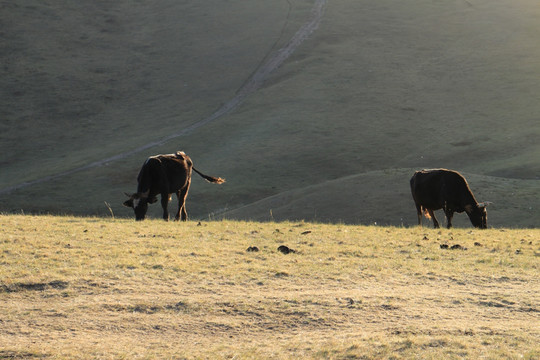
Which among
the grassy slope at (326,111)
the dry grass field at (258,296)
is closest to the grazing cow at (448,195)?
the grassy slope at (326,111)

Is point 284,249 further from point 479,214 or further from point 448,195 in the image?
point 479,214

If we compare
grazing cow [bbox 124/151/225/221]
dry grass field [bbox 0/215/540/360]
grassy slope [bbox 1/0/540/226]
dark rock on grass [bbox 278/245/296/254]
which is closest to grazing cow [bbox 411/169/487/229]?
grassy slope [bbox 1/0/540/226]

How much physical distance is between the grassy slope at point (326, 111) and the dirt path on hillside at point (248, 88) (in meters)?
1.34

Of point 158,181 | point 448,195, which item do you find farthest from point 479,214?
point 158,181

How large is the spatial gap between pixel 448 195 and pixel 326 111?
39.5 m

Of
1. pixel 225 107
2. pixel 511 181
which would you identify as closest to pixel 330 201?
pixel 511 181

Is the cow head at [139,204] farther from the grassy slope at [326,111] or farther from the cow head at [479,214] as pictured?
the cow head at [479,214]

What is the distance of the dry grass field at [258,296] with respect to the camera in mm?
10289

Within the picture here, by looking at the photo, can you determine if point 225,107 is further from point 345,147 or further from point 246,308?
point 246,308

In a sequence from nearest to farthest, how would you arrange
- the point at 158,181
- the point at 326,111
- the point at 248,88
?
the point at 158,181, the point at 326,111, the point at 248,88

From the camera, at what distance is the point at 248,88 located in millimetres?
76938

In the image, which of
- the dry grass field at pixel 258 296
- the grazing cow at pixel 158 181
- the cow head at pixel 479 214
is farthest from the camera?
the cow head at pixel 479 214

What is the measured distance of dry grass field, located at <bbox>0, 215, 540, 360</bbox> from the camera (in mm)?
10289

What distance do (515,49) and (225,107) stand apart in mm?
33208
